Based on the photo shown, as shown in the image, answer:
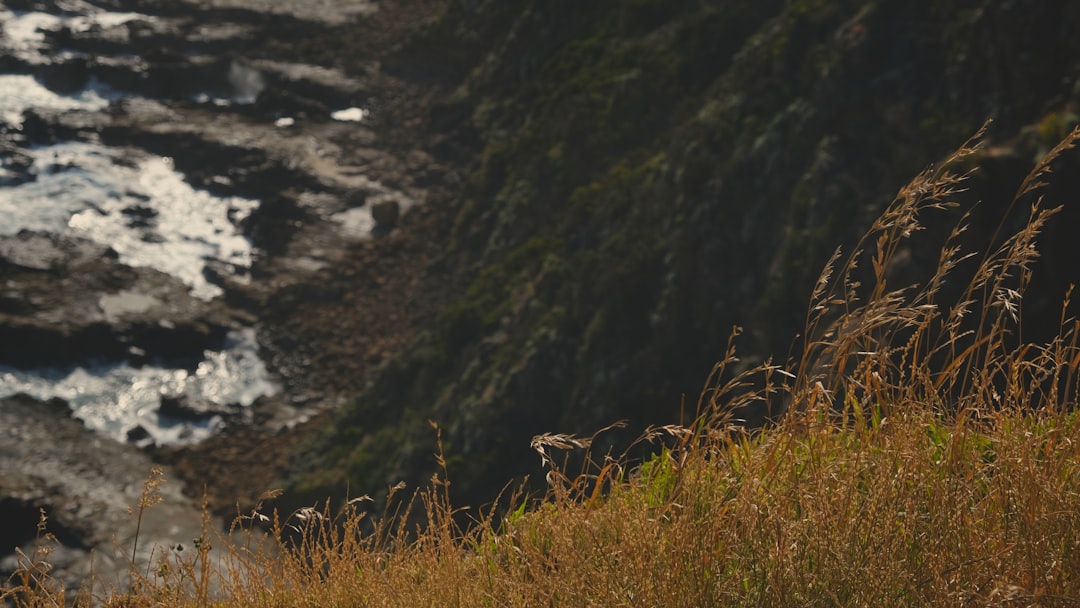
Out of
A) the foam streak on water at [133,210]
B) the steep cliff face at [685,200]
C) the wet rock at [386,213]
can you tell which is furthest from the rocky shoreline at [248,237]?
the steep cliff face at [685,200]

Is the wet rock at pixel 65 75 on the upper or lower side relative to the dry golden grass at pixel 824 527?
lower

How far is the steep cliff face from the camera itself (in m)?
15.2

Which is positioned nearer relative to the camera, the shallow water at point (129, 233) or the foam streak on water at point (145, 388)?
the foam streak on water at point (145, 388)

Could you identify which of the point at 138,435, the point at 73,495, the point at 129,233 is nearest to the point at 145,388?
the point at 138,435

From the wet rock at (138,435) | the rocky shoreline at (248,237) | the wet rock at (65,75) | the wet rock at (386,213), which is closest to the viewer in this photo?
the rocky shoreline at (248,237)

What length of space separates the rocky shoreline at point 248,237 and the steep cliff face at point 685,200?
2.42m

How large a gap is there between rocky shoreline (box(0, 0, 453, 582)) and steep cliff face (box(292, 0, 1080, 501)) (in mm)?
2423

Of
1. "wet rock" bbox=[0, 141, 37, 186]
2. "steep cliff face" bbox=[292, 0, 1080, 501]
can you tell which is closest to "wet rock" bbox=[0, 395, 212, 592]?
"steep cliff face" bbox=[292, 0, 1080, 501]

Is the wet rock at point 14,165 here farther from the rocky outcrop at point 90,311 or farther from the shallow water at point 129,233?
the rocky outcrop at point 90,311

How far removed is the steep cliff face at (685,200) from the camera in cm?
1523

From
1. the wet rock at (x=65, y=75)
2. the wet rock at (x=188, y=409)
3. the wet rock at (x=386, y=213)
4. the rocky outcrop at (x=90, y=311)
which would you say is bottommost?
the wet rock at (x=188, y=409)

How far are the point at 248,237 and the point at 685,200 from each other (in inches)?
643

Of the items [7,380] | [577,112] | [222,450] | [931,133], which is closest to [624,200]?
[577,112]

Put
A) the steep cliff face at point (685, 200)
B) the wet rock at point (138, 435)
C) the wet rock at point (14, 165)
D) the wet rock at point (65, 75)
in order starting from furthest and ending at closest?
the wet rock at point (65, 75) → the wet rock at point (14, 165) → the wet rock at point (138, 435) → the steep cliff face at point (685, 200)
